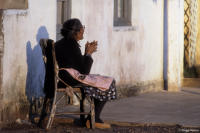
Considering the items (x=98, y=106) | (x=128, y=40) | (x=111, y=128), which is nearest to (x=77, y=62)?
(x=98, y=106)

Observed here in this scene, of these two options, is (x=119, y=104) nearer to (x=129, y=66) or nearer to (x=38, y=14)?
(x=129, y=66)

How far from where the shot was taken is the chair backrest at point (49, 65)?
8703 mm

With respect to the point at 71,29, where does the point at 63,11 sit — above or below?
above

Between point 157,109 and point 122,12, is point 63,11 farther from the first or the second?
point 122,12

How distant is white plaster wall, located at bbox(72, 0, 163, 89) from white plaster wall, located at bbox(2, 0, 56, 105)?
131 centimetres

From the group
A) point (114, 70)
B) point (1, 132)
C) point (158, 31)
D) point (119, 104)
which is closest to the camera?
point (1, 132)

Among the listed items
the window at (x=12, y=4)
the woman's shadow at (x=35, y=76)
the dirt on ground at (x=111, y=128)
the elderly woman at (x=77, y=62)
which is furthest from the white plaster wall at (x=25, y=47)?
the elderly woman at (x=77, y=62)

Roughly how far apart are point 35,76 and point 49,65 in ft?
4.07

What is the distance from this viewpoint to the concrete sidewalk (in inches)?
397

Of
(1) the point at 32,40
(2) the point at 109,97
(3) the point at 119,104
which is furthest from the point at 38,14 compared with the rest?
(3) the point at 119,104

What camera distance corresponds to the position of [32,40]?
390 inches

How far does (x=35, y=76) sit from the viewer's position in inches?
397

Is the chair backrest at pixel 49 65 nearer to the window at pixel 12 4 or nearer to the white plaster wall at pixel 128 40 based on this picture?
the window at pixel 12 4

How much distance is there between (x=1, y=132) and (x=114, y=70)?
4.81m
